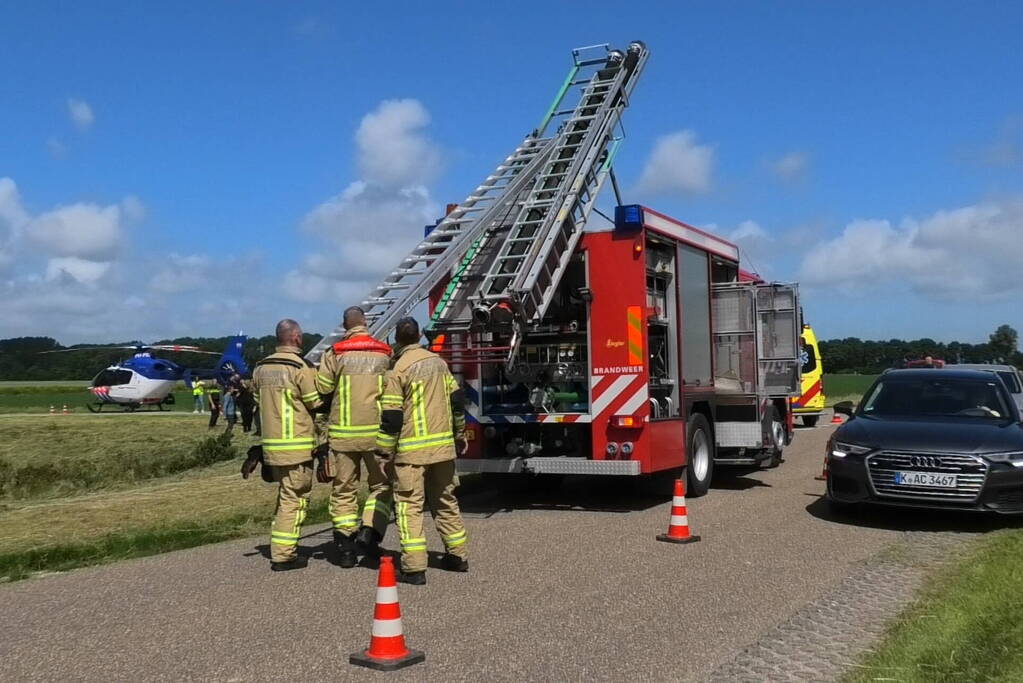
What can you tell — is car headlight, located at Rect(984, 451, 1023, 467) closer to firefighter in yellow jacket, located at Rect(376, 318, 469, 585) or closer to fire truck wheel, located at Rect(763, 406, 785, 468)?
fire truck wheel, located at Rect(763, 406, 785, 468)

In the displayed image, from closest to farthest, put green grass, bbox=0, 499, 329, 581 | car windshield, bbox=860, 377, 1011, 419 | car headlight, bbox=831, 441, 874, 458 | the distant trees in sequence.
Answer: green grass, bbox=0, 499, 329, 581, car headlight, bbox=831, 441, 874, 458, car windshield, bbox=860, 377, 1011, 419, the distant trees

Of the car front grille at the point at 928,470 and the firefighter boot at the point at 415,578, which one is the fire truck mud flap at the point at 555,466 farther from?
the firefighter boot at the point at 415,578

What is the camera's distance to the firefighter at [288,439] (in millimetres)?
7758

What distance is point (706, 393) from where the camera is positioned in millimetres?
12414

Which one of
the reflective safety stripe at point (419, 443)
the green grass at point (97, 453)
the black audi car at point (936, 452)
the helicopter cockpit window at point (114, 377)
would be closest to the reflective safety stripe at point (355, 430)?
the reflective safety stripe at point (419, 443)

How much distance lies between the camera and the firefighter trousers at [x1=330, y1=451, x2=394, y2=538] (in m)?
7.93

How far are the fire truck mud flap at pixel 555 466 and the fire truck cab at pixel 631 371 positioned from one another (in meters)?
0.01

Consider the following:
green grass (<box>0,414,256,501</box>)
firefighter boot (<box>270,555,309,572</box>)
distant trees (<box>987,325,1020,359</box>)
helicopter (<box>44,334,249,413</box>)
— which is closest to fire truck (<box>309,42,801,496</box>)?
firefighter boot (<box>270,555,309,572</box>)

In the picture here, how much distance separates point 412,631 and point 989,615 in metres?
3.38

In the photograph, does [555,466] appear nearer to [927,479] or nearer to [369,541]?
[369,541]

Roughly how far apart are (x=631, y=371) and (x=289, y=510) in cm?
422

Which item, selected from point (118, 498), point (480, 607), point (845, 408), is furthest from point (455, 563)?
point (118, 498)

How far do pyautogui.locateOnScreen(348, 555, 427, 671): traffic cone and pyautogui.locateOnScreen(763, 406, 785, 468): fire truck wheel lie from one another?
30.3ft

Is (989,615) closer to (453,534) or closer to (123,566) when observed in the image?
(453,534)
